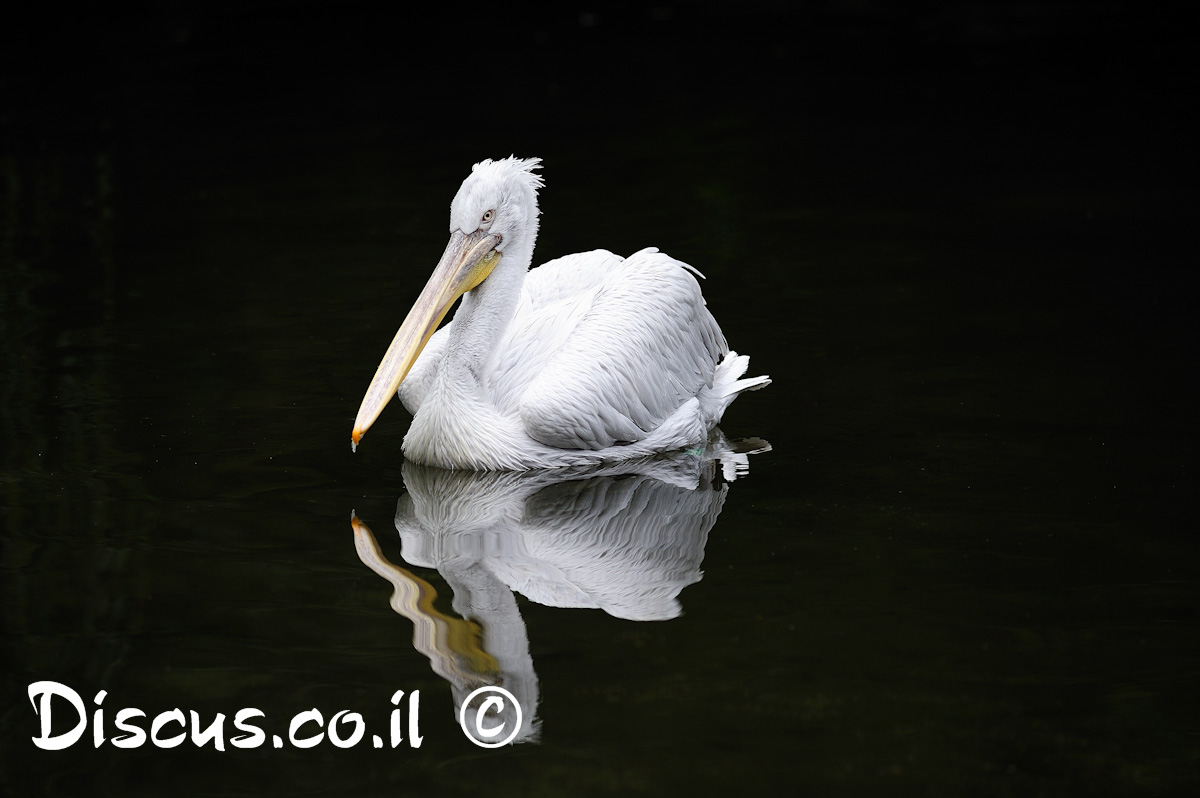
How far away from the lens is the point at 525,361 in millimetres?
5836

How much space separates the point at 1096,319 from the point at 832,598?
3.26 m

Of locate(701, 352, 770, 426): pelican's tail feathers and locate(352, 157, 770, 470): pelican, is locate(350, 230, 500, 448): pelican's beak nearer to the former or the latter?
locate(352, 157, 770, 470): pelican

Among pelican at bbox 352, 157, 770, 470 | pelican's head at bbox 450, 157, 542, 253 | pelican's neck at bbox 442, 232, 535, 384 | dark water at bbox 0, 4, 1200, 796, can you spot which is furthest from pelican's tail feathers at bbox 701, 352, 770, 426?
pelican's head at bbox 450, 157, 542, 253

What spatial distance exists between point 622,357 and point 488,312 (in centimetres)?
51

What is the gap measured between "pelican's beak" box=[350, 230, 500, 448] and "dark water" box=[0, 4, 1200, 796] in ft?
1.19

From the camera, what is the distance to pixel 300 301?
7809 millimetres

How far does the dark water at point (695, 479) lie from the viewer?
371cm

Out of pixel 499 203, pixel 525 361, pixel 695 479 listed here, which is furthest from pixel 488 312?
pixel 695 479

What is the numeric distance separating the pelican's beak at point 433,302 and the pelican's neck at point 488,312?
4 centimetres

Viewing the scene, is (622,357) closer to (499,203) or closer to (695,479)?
(695,479)

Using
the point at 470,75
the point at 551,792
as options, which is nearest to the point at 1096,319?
the point at 551,792

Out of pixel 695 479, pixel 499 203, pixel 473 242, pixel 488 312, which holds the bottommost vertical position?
pixel 695 479

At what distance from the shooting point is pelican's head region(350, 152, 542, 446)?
5570 millimetres

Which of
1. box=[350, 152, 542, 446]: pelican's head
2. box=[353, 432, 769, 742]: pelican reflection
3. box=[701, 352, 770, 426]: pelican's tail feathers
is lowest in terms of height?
box=[353, 432, 769, 742]: pelican reflection
